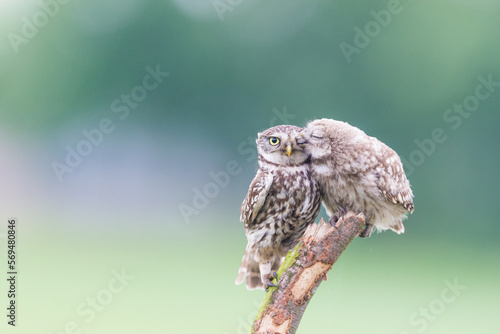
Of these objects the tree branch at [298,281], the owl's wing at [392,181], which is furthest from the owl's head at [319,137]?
the tree branch at [298,281]

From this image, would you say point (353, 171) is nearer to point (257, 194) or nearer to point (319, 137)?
point (319, 137)

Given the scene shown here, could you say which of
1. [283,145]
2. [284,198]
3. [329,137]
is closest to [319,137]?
[329,137]

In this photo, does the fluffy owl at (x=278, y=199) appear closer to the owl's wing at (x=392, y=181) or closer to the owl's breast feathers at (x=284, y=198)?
the owl's breast feathers at (x=284, y=198)

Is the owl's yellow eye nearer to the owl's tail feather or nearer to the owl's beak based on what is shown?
the owl's beak

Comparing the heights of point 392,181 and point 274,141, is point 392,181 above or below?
below

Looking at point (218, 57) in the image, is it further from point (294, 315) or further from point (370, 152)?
→ point (294, 315)

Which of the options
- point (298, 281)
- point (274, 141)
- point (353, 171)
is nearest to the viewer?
point (298, 281)
